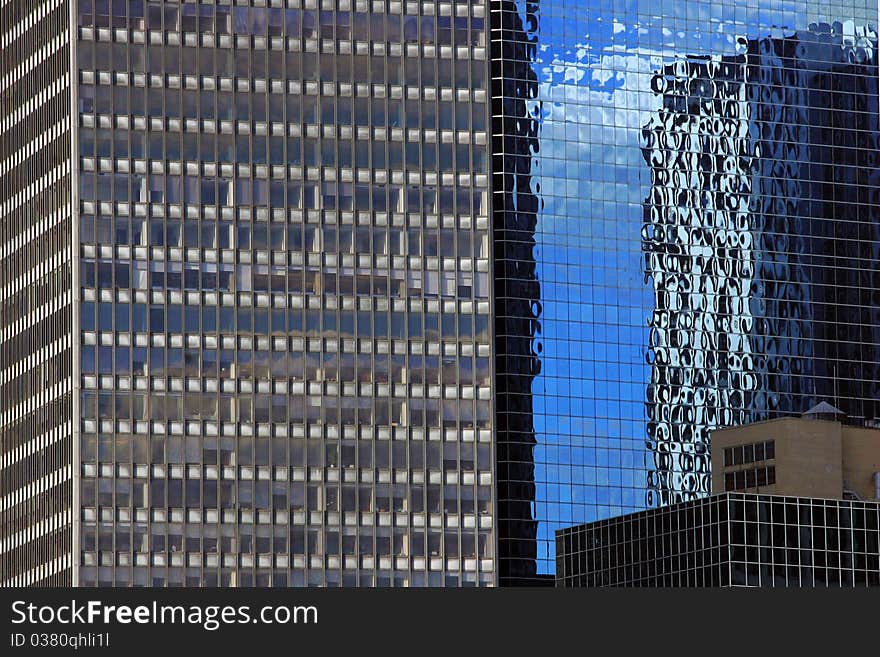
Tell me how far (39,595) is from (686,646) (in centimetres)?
1052

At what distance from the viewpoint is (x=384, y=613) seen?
44500 millimetres

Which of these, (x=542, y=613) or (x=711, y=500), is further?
(x=711, y=500)

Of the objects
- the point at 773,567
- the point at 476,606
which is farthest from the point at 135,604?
the point at 773,567

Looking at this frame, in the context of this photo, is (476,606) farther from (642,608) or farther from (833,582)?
(833,582)

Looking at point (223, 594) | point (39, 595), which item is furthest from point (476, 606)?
point (39, 595)

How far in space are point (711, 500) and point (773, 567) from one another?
7.29 meters

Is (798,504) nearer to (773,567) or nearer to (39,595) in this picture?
(773,567)

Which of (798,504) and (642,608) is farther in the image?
(798,504)

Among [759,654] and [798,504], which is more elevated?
[798,504]

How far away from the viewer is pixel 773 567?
19225 cm

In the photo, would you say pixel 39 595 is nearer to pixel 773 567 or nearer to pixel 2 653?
pixel 2 653

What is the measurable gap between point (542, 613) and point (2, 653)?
29.2ft

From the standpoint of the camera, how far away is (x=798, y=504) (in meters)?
196

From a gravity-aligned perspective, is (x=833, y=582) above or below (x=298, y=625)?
above
